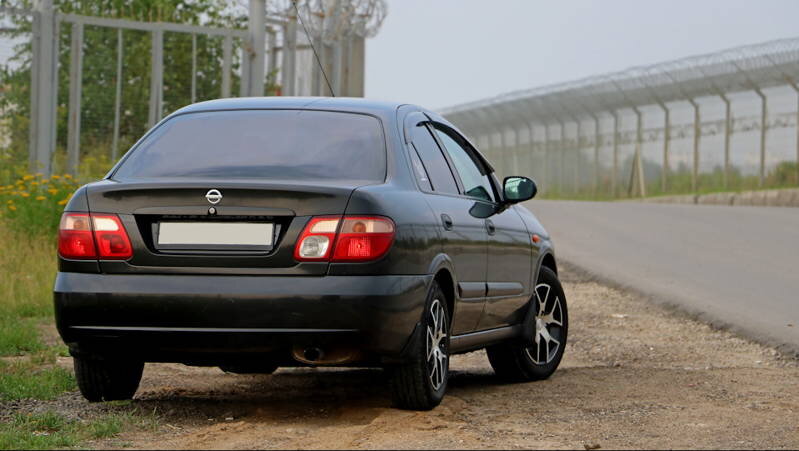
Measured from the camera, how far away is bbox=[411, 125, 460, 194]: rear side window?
22.7 ft

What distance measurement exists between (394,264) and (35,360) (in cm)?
337

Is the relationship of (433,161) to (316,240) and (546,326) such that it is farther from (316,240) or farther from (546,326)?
(546,326)

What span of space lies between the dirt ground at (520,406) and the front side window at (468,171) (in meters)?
1.08

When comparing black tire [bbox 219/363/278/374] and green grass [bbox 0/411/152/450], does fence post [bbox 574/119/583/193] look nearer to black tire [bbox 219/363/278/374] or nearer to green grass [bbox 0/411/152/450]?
black tire [bbox 219/363/278/374]

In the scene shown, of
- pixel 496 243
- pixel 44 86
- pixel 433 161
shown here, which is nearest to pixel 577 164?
pixel 44 86

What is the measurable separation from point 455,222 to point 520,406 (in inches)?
38.4

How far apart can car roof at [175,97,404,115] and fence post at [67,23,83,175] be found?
11285 millimetres

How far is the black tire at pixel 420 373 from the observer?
6207 millimetres

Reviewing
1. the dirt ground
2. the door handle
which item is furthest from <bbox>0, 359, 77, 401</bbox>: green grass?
the door handle

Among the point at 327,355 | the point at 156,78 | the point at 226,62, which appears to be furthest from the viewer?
the point at 226,62

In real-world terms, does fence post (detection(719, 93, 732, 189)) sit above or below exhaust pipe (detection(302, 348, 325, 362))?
above

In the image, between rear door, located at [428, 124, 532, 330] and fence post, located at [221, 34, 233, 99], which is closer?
rear door, located at [428, 124, 532, 330]

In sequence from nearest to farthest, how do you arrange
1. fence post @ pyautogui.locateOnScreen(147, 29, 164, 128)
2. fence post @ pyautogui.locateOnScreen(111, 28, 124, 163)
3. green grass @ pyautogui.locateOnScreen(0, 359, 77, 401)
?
green grass @ pyautogui.locateOnScreen(0, 359, 77, 401) < fence post @ pyautogui.locateOnScreen(111, 28, 124, 163) < fence post @ pyautogui.locateOnScreen(147, 29, 164, 128)

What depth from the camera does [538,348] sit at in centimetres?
830
